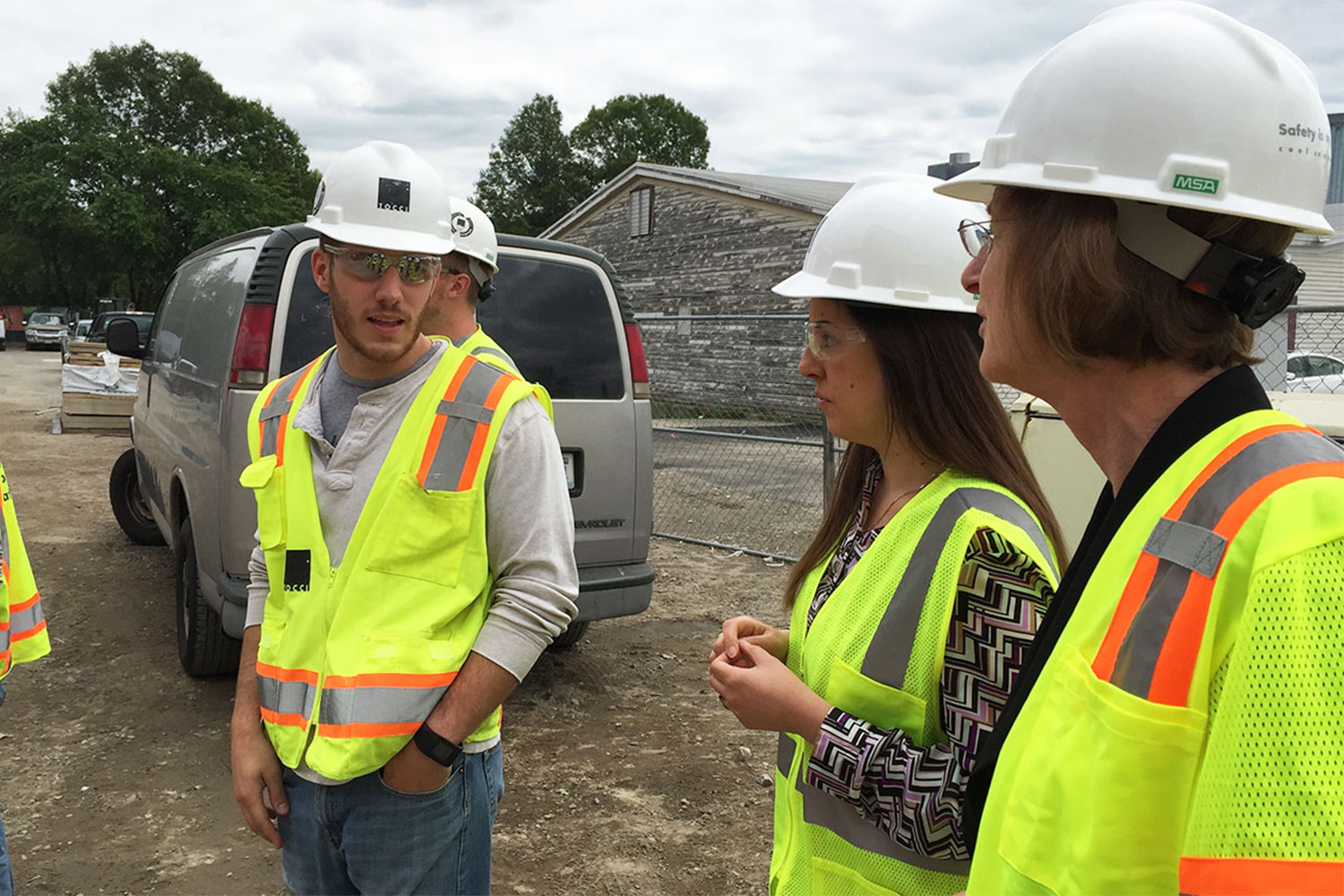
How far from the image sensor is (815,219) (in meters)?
20.6

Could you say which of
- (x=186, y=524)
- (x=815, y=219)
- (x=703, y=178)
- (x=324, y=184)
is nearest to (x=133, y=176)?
(x=703, y=178)

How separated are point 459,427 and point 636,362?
3.43 m

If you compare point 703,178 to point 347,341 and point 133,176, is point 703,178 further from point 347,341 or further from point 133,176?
point 133,176

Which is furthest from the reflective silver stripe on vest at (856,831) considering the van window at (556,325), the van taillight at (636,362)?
the van taillight at (636,362)

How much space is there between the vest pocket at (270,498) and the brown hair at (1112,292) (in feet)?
5.33

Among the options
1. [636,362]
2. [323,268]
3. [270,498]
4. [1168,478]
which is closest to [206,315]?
[636,362]

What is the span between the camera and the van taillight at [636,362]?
5.41 m

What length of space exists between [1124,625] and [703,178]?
24417 mm

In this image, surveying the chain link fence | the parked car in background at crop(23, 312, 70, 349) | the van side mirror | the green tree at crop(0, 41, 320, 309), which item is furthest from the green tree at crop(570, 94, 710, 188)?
the van side mirror

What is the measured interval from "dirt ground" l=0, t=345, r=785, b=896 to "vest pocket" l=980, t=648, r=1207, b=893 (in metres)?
3.00

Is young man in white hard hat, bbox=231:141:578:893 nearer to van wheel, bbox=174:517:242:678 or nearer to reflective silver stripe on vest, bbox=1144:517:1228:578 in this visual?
reflective silver stripe on vest, bbox=1144:517:1228:578

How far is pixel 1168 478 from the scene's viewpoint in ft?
3.19

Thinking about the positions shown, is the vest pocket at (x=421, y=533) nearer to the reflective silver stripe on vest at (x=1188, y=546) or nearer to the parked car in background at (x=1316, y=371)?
the reflective silver stripe on vest at (x=1188, y=546)

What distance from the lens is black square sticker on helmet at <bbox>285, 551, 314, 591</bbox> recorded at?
6.79 feet
